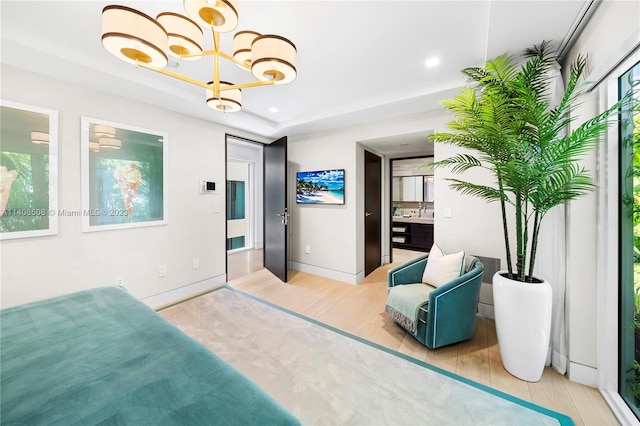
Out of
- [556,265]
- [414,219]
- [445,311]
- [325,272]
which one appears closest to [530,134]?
[556,265]

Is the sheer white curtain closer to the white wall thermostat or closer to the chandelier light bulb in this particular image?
A: the chandelier light bulb

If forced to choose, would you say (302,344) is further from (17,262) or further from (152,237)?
(17,262)

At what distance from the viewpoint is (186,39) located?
1.36 meters

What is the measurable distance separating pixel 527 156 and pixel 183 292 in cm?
389

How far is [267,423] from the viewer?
2.47ft

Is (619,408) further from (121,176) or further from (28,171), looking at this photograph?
(28,171)

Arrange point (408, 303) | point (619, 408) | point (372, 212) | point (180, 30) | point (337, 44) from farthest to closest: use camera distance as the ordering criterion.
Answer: point (372, 212)
point (408, 303)
point (337, 44)
point (619, 408)
point (180, 30)

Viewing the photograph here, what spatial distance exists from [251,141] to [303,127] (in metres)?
0.98

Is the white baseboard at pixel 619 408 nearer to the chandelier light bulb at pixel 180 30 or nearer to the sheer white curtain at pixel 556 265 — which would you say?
the sheer white curtain at pixel 556 265

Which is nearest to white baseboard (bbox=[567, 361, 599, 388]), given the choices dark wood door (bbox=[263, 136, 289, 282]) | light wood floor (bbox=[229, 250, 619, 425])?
light wood floor (bbox=[229, 250, 619, 425])

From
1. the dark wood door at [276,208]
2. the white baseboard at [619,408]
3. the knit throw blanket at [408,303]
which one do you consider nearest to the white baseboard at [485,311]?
the knit throw blanket at [408,303]

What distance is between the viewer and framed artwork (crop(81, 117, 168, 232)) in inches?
97.3

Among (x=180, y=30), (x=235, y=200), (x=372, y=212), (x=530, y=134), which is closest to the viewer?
(x=180, y=30)

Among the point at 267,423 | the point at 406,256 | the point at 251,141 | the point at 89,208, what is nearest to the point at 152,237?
the point at 89,208
